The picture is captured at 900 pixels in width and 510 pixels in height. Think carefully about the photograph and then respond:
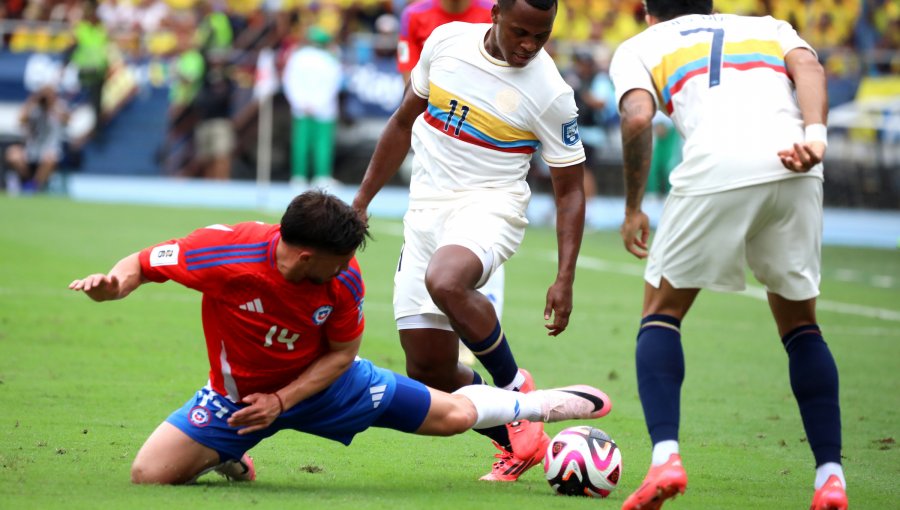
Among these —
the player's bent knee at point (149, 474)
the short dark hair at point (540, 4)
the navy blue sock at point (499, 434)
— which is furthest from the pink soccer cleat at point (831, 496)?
the player's bent knee at point (149, 474)

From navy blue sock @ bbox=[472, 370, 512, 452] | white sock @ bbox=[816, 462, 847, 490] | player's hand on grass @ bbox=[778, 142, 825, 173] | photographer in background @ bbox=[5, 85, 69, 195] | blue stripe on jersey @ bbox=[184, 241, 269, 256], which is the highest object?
player's hand on grass @ bbox=[778, 142, 825, 173]

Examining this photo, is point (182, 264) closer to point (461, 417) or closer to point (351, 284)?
point (351, 284)

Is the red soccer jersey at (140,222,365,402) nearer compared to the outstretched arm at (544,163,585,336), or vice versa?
the red soccer jersey at (140,222,365,402)

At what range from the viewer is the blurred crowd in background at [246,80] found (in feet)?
78.3

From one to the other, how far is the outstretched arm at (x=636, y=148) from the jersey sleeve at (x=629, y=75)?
1.0 inches

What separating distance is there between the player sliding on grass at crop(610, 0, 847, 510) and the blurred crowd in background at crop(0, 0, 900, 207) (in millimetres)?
17325

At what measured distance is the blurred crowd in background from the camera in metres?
23.9

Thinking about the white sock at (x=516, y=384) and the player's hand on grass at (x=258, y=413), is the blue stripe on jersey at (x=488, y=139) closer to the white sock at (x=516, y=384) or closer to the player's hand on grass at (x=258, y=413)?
the white sock at (x=516, y=384)

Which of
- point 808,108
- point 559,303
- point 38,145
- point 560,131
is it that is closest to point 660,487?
point 559,303

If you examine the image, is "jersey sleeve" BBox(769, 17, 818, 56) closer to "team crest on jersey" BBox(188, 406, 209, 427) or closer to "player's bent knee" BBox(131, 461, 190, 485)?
"team crest on jersey" BBox(188, 406, 209, 427)

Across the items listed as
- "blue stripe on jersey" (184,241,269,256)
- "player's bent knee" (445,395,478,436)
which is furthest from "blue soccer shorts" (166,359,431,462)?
"blue stripe on jersey" (184,241,269,256)

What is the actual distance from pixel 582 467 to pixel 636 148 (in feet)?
4.19

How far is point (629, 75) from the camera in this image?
16.3 ft

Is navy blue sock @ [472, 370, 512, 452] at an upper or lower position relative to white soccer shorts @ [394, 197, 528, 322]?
lower
